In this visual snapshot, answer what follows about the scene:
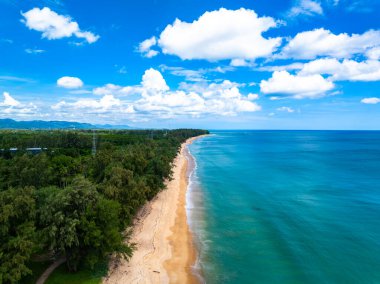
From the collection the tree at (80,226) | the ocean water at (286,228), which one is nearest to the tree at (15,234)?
the tree at (80,226)

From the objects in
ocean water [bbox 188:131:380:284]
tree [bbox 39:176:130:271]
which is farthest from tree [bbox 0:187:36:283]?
ocean water [bbox 188:131:380:284]

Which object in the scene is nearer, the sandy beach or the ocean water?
the sandy beach

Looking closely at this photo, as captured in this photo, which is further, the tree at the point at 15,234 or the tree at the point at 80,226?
the tree at the point at 80,226

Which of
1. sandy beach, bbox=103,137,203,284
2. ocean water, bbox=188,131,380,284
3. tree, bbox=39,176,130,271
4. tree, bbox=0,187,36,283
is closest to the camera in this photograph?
tree, bbox=0,187,36,283

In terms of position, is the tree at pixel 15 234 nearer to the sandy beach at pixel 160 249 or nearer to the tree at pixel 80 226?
the tree at pixel 80 226

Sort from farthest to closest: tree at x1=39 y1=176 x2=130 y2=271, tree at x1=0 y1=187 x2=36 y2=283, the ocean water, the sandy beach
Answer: the ocean water → the sandy beach → tree at x1=39 y1=176 x2=130 y2=271 → tree at x1=0 y1=187 x2=36 y2=283

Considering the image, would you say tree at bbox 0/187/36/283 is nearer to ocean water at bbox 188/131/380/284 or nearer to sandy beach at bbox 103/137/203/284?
sandy beach at bbox 103/137/203/284

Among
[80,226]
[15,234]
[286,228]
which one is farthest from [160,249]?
[286,228]

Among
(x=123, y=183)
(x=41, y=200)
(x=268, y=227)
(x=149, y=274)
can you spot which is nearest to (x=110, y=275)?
(x=149, y=274)

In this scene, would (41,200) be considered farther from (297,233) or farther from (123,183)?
(297,233)
